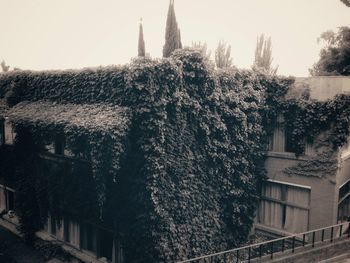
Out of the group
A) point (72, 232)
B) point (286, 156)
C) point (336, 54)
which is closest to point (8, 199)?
point (72, 232)

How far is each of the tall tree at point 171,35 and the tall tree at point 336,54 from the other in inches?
504

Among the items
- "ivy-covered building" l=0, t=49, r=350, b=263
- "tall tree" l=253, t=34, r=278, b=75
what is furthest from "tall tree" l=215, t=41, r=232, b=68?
"ivy-covered building" l=0, t=49, r=350, b=263

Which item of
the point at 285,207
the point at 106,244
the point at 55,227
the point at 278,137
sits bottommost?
the point at 55,227

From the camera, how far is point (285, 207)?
1577 cm

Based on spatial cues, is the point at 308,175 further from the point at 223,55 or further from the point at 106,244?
the point at 223,55

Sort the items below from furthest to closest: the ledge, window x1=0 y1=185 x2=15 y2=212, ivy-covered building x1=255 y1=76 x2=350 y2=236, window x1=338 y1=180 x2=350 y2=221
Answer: window x1=0 y1=185 x2=15 y2=212 < window x1=338 y1=180 x2=350 y2=221 < the ledge < ivy-covered building x1=255 y1=76 x2=350 y2=236

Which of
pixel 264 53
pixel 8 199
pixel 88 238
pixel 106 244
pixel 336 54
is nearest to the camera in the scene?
pixel 106 244

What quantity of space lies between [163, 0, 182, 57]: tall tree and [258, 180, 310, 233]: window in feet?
60.9

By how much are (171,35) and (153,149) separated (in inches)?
866

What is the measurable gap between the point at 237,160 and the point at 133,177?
5.02m

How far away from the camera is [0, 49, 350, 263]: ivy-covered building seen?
11.7 m

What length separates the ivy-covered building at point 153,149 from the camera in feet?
38.4

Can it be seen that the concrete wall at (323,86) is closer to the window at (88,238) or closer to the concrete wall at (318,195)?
the concrete wall at (318,195)

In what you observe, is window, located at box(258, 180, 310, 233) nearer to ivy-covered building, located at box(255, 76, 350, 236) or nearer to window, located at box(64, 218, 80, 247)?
ivy-covered building, located at box(255, 76, 350, 236)
